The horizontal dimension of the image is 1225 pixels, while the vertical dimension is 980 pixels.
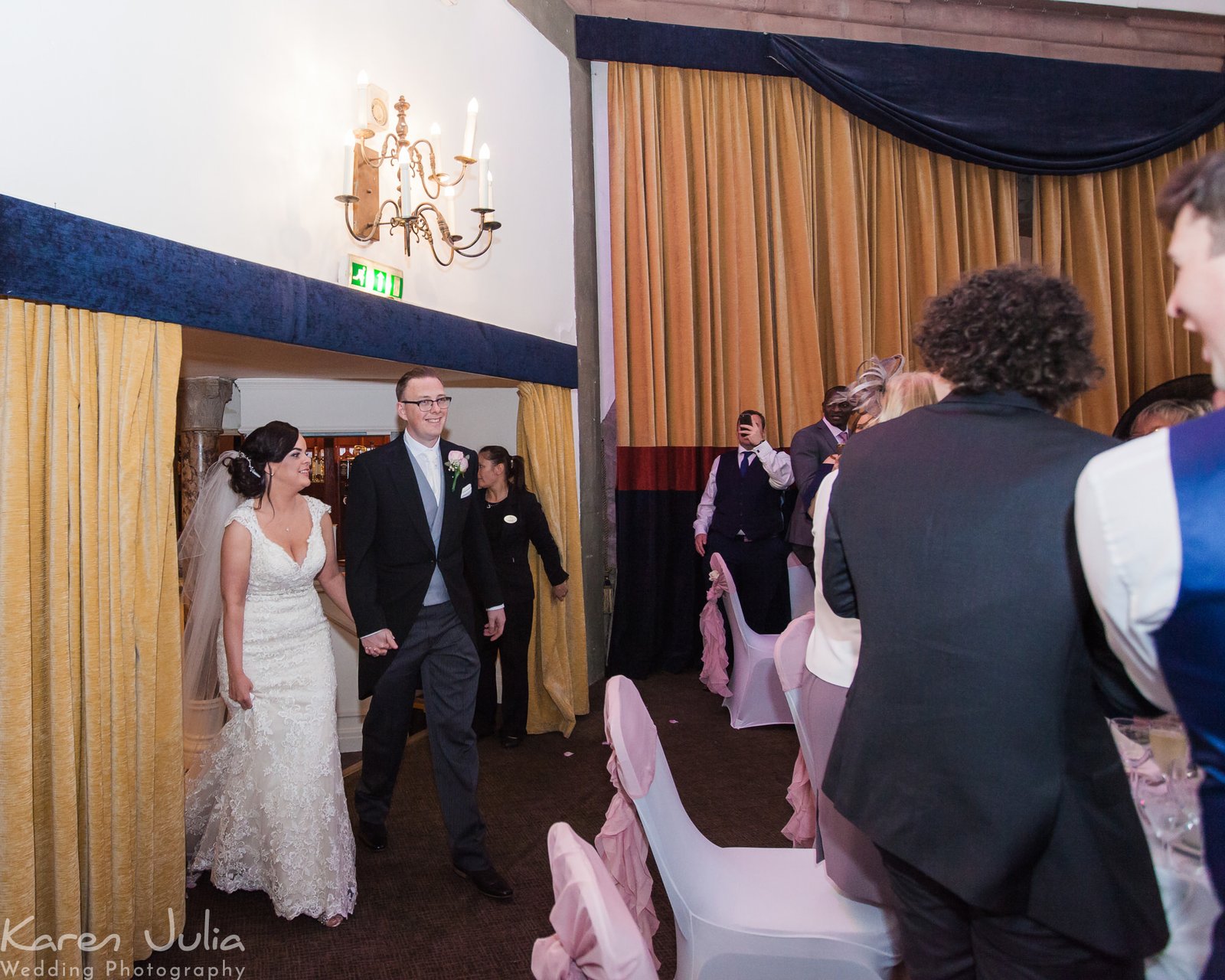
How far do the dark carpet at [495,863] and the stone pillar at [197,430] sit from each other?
1.64m

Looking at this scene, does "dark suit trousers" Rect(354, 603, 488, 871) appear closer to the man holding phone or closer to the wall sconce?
the wall sconce

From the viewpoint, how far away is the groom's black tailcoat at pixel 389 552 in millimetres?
2793

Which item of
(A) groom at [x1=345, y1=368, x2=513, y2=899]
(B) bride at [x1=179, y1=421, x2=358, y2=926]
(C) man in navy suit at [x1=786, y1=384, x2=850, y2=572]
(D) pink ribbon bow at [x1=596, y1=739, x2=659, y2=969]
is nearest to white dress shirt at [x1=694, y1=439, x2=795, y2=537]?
(C) man in navy suit at [x1=786, y1=384, x2=850, y2=572]

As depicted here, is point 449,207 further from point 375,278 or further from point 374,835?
point 374,835

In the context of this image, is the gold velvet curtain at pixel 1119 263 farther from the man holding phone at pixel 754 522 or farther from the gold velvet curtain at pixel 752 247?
the man holding phone at pixel 754 522

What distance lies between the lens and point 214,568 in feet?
9.89

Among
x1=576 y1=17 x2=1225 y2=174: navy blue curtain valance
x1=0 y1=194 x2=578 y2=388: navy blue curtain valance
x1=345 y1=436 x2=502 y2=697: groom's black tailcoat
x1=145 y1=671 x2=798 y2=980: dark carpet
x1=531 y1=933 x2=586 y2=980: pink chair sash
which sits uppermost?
x1=576 y1=17 x2=1225 y2=174: navy blue curtain valance

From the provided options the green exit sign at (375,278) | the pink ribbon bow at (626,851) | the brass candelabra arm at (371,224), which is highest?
the brass candelabra arm at (371,224)

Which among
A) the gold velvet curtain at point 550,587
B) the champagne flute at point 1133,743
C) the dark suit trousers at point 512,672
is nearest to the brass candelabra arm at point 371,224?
the gold velvet curtain at point 550,587

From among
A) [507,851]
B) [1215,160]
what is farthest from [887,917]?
[507,851]

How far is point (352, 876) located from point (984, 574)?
233cm

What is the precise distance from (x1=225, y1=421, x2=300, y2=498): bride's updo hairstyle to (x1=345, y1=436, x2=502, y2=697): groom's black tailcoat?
0.25 m

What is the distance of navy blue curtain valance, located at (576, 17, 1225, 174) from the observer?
5.70 metres

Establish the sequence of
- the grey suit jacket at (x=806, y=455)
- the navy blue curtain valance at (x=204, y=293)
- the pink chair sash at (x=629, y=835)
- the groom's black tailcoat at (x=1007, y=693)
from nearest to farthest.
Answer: the groom's black tailcoat at (x=1007, y=693) → the pink chair sash at (x=629, y=835) → the navy blue curtain valance at (x=204, y=293) → the grey suit jacket at (x=806, y=455)
